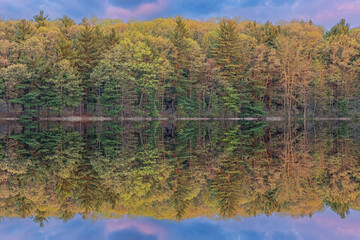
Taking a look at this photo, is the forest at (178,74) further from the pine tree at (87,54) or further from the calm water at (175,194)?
the calm water at (175,194)

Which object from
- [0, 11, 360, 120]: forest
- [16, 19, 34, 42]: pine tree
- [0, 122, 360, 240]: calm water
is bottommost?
[0, 122, 360, 240]: calm water

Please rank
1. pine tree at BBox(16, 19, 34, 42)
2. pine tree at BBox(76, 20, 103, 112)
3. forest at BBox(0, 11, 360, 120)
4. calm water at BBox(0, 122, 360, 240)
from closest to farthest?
calm water at BBox(0, 122, 360, 240) → forest at BBox(0, 11, 360, 120) → pine tree at BBox(76, 20, 103, 112) → pine tree at BBox(16, 19, 34, 42)

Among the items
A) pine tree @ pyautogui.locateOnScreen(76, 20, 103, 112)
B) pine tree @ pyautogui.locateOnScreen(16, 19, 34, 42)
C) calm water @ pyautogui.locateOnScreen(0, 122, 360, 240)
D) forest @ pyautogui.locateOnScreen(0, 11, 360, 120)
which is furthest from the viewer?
pine tree @ pyautogui.locateOnScreen(16, 19, 34, 42)

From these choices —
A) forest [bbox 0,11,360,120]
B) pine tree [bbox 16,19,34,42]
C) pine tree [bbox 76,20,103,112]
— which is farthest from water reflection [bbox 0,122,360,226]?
pine tree [bbox 16,19,34,42]

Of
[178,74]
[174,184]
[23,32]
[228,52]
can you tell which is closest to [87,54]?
[23,32]

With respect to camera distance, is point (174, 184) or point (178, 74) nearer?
point (174, 184)

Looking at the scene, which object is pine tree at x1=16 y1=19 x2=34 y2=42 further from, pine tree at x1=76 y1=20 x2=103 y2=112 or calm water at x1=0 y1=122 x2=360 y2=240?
calm water at x1=0 y1=122 x2=360 y2=240

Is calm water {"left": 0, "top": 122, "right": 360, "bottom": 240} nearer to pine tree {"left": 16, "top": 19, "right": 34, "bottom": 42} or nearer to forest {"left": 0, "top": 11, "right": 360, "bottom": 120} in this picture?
forest {"left": 0, "top": 11, "right": 360, "bottom": 120}

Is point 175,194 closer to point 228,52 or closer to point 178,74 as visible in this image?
point 178,74

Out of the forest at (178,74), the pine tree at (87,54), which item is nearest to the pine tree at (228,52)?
the forest at (178,74)

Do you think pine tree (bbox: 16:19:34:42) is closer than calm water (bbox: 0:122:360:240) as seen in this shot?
No

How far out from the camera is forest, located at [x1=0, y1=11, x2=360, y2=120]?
5056cm

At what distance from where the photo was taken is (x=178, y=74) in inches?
2240

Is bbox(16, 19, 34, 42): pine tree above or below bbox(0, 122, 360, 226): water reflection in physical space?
above
